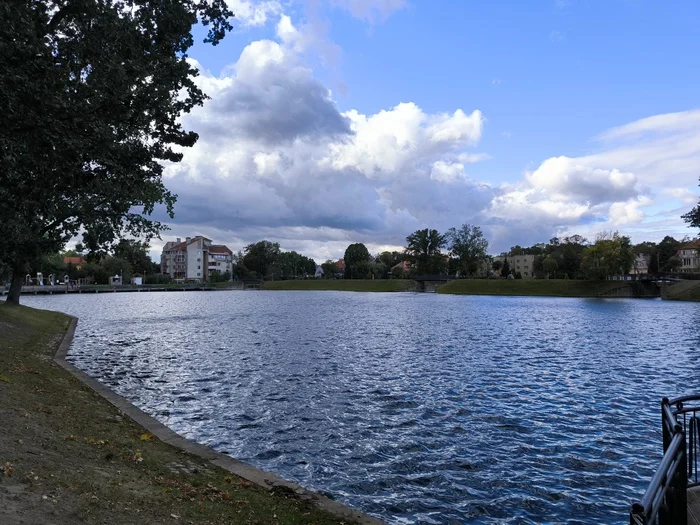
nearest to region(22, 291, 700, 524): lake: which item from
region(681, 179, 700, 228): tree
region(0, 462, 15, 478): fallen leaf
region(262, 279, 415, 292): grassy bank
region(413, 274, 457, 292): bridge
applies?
region(0, 462, 15, 478): fallen leaf

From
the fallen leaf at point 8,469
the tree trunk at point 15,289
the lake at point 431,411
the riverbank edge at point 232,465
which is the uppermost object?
the tree trunk at point 15,289

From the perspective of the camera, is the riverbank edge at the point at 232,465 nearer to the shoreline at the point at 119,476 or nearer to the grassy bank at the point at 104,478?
the shoreline at the point at 119,476

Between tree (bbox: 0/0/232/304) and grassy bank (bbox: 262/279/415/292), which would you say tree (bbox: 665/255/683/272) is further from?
tree (bbox: 0/0/232/304)

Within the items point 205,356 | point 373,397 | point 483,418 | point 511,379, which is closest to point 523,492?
point 483,418

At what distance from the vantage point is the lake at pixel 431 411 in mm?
10062

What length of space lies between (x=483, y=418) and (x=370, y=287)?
159m

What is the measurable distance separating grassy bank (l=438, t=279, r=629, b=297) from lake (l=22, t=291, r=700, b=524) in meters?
87.8

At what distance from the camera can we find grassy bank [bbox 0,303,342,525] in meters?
6.71

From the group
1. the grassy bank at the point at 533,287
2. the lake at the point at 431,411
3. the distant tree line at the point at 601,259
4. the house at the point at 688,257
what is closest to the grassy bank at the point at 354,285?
the grassy bank at the point at 533,287

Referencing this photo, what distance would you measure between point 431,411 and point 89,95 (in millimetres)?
14973

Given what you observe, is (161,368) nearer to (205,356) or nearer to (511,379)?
(205,356)

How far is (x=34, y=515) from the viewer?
6148 millimetres

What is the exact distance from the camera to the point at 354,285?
588ft

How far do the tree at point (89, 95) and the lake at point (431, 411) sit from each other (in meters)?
8.25
